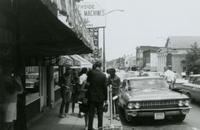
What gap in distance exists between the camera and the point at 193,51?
69.8 meters

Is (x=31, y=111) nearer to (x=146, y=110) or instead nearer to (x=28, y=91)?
(x=28, y=91)

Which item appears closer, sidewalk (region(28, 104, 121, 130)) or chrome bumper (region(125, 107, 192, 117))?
sidewalk (region(28, 104, 121, 130))

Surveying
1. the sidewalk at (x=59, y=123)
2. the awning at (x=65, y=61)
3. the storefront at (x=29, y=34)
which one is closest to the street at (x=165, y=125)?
the sidewalk at (x=59, y=123)

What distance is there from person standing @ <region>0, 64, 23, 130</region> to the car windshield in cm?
627

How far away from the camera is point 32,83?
40.4 feet

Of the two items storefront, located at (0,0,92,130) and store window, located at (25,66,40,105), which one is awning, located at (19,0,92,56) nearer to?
storefront, located at (0,0,92,130)

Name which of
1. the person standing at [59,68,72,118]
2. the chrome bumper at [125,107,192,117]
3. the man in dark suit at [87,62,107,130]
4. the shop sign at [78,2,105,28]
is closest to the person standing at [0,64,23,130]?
the man in dark suit at [87,62,107,130]

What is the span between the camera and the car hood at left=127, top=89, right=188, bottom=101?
11318 millimetres

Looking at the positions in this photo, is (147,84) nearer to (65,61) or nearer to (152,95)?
(152,95)

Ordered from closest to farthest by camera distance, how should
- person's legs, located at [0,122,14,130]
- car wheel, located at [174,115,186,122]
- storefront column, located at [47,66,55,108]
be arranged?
1. person's legs, located at [0,122,14,130]
2. car wheel, located at [174,115,186,122]
3. storefront column, located at [47,66,55,108]

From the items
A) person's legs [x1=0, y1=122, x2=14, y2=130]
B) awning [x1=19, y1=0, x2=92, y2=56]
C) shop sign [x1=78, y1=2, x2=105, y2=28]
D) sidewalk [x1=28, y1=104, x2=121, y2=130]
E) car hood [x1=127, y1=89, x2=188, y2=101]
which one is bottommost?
sidewalk [x1=28, y1=104, x2=121, y2=130]

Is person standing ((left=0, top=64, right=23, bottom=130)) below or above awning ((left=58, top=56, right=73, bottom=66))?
below

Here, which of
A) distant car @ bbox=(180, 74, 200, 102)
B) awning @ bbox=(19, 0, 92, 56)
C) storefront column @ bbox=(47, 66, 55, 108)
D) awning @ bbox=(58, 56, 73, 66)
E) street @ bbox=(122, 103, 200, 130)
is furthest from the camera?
distant car @ bbox=(180, 74, 200, 102)

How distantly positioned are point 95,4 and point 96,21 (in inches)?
36.3
